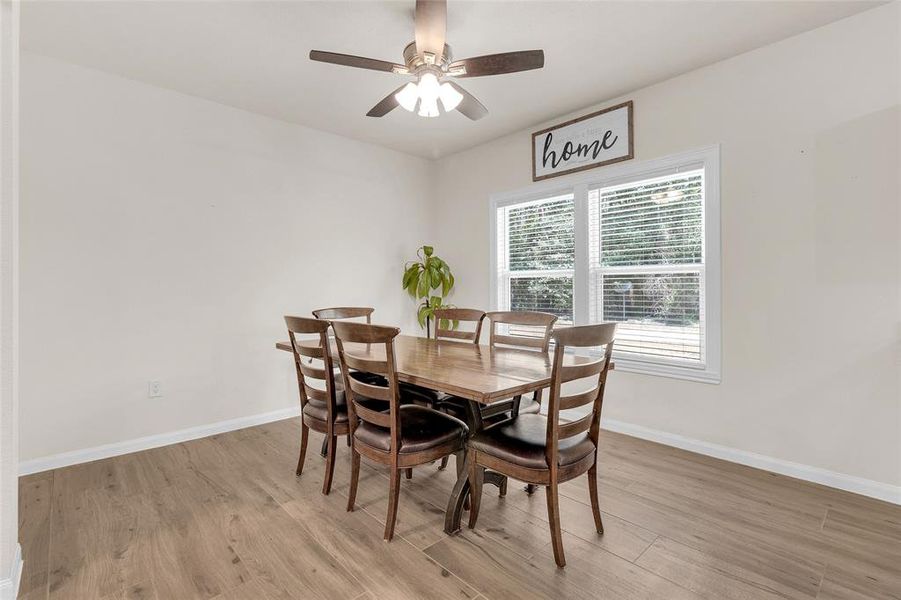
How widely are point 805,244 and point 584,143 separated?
68.4 inches

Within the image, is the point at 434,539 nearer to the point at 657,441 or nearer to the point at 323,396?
the point at 323,396

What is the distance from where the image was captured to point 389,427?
193 cm

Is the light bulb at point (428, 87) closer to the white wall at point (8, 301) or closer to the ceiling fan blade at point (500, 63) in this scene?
the ceiling fan blade at point (500, 63)

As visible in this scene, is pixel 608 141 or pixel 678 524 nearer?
pixel 678 524

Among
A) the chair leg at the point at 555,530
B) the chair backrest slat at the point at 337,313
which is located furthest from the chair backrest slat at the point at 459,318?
the chair leg at the point at 555,530

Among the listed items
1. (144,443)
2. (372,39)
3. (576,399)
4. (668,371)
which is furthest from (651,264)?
(144,443)

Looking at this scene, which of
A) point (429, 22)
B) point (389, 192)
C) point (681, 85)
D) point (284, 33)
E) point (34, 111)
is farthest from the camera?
point (389, 192)

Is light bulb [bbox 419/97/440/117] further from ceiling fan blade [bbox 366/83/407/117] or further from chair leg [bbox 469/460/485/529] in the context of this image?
chair leg [bbox 469/460/485/529]

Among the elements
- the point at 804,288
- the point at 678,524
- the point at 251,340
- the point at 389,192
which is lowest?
the point at 678,524

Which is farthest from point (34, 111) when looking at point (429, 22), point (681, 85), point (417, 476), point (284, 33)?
point (681, 85)

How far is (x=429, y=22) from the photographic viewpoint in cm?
203

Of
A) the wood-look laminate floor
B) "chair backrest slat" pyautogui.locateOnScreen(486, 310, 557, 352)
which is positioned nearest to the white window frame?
the wood-look laminate floor

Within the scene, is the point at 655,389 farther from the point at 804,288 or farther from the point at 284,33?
the point at 284,33

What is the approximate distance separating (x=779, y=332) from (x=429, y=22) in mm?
2723
